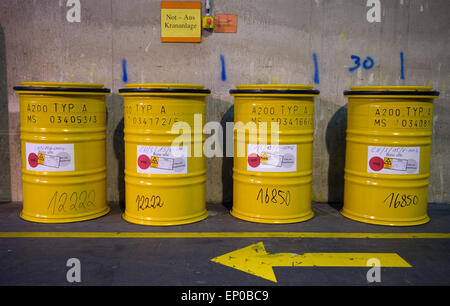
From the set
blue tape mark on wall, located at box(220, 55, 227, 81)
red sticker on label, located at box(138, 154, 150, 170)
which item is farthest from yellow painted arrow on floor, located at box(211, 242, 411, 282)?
blue tape mark on wall, located at box(220, 55, 227, 81)

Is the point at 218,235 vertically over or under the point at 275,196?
under

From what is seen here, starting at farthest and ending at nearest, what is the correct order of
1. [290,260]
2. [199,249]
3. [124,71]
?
[124,71]
[199,249]
[290,260]

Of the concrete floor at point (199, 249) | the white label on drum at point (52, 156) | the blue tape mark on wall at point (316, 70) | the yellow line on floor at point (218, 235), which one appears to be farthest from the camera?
the blue tape mark on wall at point (316, 70)

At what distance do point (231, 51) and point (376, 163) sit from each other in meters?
2.26

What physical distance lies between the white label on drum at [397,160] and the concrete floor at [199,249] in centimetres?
62

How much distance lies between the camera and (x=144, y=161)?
4328 mm

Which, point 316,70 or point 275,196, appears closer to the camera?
point 275,196

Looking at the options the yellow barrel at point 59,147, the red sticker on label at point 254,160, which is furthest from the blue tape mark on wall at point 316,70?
the yellow barrel at point 59,147

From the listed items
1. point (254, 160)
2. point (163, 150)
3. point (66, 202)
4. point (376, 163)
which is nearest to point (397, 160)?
point (376, 163)

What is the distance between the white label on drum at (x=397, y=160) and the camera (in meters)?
4.39

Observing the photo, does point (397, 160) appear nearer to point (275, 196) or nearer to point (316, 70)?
point (275, 196)

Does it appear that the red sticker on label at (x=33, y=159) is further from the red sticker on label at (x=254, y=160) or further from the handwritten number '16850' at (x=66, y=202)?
the red sticker on label at (x=254, y=160)

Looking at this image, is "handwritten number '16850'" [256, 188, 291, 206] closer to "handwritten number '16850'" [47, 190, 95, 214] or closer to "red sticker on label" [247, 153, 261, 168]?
"red sticker on label" [247, 153, 261, 168]
